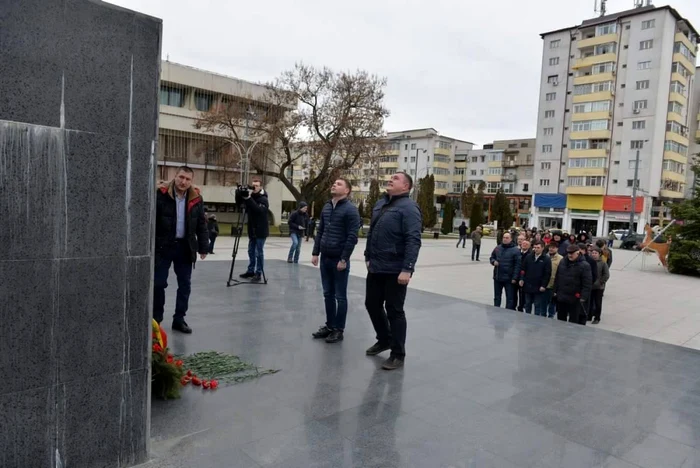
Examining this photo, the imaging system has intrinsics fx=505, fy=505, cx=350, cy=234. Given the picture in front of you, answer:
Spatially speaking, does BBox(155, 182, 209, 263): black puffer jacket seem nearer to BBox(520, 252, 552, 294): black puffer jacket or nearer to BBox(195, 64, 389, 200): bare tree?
BBox(520, 252, 552, 294): black puffer jacket

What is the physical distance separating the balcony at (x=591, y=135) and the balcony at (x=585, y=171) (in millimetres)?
3372

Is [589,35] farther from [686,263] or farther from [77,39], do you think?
[77,39]

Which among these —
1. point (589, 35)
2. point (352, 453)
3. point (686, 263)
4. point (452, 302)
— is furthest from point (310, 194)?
point (589, 35)

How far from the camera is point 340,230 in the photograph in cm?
555

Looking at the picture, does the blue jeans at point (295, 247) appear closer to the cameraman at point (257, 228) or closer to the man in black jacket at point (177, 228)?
the cameraman at point (257, 228)

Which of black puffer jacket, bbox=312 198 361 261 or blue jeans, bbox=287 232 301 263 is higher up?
black puffer jacket, bbox=312 198 361 261

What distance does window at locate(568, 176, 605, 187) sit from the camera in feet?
181

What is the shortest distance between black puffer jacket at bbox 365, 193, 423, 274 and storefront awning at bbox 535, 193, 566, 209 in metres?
58.8

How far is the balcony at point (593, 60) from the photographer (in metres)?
54.6

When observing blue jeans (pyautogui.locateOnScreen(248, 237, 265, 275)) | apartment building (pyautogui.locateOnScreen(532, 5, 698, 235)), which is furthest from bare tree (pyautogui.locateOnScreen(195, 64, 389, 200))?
apartment building (pyautogui.locateOnScreen(532, 5, 698, 235))

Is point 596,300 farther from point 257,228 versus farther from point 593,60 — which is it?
point 593,60

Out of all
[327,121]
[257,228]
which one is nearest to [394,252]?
[257,228]

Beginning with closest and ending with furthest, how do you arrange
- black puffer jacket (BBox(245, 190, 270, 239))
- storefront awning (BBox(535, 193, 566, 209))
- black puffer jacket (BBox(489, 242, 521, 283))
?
black puffer jacket (BBox(489, 242, 521, 283)), black puffer jacket (BBox(245, 190, 270, 239)), storefront awning (BBox(535, 193, 566, 209))

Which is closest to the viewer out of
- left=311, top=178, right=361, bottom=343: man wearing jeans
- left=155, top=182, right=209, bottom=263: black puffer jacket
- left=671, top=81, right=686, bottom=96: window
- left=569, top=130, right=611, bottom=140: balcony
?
left=155, top=182, right=209, bottom=263: black puffer jacket
